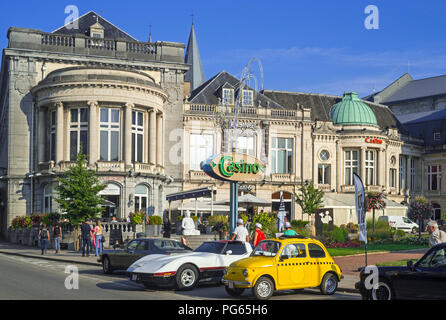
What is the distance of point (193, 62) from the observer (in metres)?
80.1

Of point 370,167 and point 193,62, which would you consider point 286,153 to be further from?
point 193,62

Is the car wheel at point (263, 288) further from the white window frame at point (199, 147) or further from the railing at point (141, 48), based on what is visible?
the railing at point (141, 48)

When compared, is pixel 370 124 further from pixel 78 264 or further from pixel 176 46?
pixel 78 264

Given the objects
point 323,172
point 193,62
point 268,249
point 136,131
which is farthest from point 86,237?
point 193,62

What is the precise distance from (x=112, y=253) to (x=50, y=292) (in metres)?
6.73

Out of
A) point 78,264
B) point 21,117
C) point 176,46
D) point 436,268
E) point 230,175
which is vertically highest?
point 176,46

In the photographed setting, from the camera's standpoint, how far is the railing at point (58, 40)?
46.2 meters

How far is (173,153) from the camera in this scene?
1954 inches

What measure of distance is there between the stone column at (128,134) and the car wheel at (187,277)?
25.6 m

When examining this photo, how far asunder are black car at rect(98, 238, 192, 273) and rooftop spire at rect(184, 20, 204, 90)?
56.8 meters

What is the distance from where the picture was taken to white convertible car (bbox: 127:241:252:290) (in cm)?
1770

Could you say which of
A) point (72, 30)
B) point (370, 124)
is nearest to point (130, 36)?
point (72, 30)

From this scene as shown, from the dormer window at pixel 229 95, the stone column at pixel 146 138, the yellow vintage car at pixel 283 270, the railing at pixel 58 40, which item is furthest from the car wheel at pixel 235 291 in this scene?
the dormer window at pixel 229 95

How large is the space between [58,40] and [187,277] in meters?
32.9
